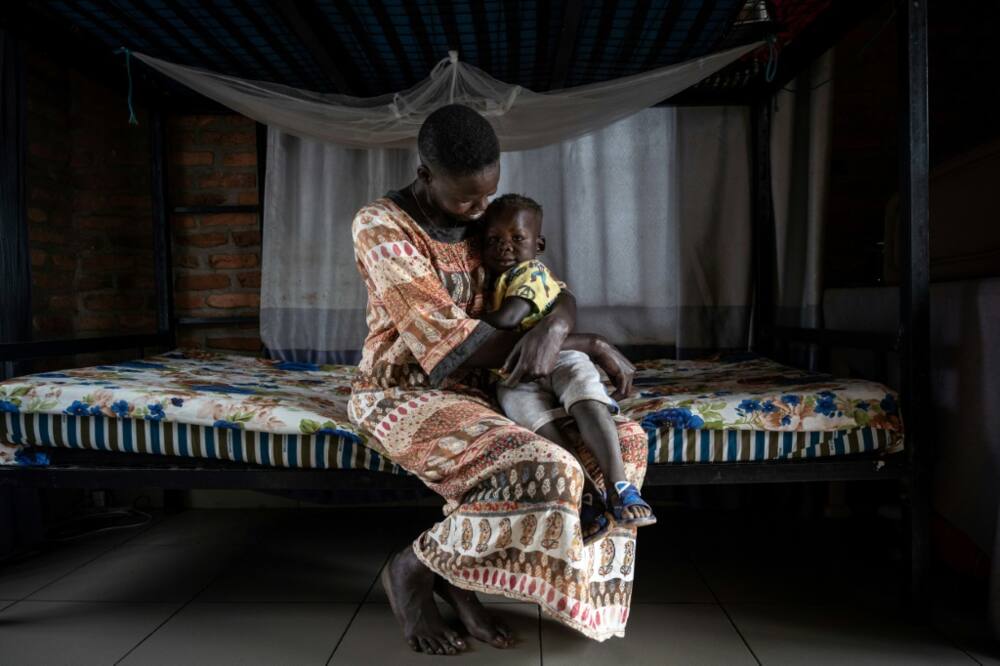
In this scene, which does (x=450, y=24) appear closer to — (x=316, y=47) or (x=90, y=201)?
(x=316, y=47)

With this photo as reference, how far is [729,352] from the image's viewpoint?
3172 mm

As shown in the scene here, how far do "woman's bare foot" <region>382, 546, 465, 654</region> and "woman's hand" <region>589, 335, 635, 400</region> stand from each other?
2.24 ft

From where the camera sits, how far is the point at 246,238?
3.39 meters

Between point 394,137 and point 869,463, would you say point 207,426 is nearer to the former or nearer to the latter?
point 394,137

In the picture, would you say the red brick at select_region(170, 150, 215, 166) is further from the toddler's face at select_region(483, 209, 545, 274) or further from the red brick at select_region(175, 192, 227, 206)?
the toddler's face at select_region(483, 209, 545, 274)

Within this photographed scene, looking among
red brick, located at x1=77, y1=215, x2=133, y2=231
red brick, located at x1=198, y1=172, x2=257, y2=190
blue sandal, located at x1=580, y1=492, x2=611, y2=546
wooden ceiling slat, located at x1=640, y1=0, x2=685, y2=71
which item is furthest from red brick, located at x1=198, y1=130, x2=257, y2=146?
blue sandal, located at x1=580, y1=492, x2=611, y2=546

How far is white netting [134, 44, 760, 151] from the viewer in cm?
246

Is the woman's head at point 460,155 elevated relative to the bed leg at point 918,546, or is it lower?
elevated

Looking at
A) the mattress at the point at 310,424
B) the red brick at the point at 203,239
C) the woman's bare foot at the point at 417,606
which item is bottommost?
the woman's bare foot at the point at 417,606

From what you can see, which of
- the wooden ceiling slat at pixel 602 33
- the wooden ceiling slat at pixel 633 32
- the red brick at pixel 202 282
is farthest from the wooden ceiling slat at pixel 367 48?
the red brick at pixel 202 282

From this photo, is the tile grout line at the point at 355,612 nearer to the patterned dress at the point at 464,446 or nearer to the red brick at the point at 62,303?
the patterned dress at the point at 464,446

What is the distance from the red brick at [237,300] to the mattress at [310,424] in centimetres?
131

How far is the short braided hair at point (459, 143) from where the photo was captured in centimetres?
172

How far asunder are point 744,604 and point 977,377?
0.91 meters
